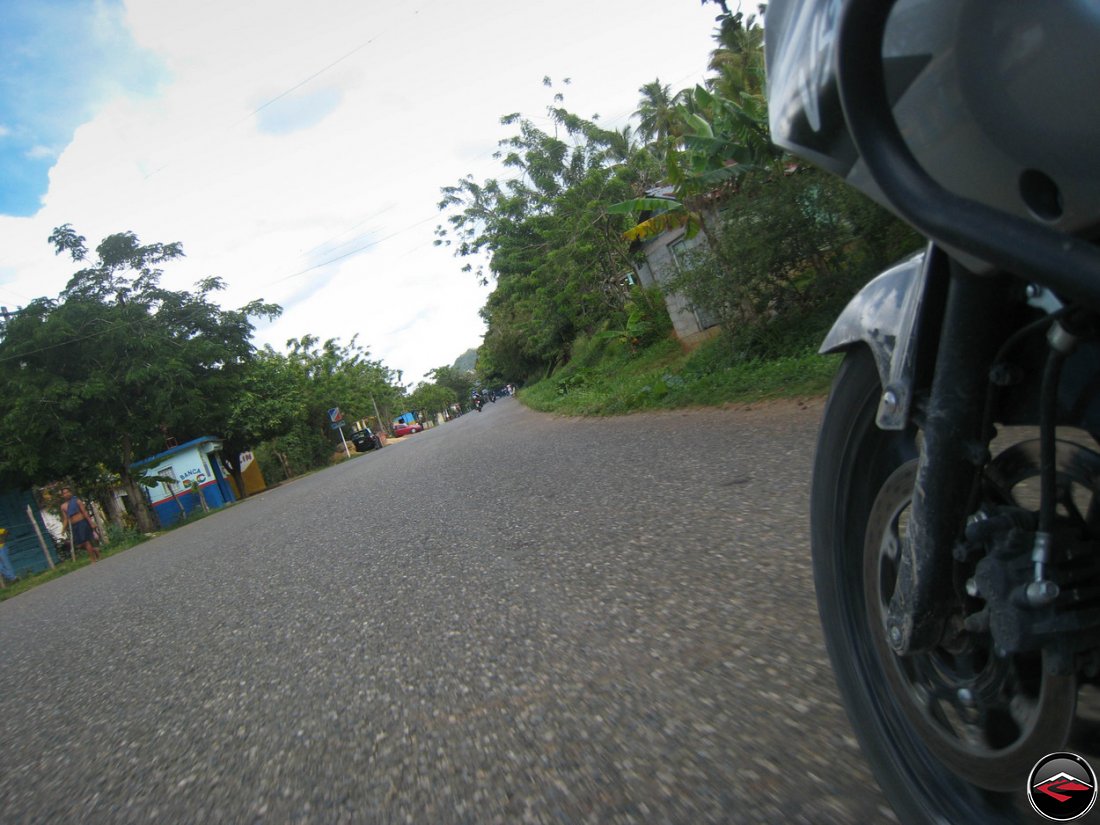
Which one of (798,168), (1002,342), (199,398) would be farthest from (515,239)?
(1002,342)

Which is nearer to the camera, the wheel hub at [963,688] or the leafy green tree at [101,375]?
the wheel hub at [963,688]

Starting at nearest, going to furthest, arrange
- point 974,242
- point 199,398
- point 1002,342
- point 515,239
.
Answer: point 974,242 → point 1002,342 → point 199,398 → point 515,239

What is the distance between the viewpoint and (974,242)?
75 cm

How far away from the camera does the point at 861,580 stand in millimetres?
1359

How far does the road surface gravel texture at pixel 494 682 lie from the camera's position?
164 centimetres

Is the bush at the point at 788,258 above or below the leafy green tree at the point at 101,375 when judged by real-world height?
below

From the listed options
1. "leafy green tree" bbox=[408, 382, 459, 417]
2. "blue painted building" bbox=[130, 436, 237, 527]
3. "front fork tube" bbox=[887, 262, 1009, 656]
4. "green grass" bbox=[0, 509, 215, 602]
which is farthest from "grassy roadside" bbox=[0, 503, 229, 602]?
"leafy green tree" bbox=[408, 382, 459, 417]

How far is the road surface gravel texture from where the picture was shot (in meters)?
1.64

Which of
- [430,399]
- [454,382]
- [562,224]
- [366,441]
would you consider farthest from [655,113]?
[454,382]

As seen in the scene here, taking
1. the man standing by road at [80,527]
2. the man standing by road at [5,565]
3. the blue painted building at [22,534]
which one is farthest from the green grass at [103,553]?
the blue painted building at [22,534]

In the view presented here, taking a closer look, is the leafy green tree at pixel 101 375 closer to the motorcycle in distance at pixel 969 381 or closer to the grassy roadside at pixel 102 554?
the grassy roadside at pixel 102 554

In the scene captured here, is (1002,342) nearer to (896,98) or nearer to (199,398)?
(896,98)

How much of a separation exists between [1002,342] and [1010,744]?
0.63 m

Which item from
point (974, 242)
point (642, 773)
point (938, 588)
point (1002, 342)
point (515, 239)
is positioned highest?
point (515, 239)
